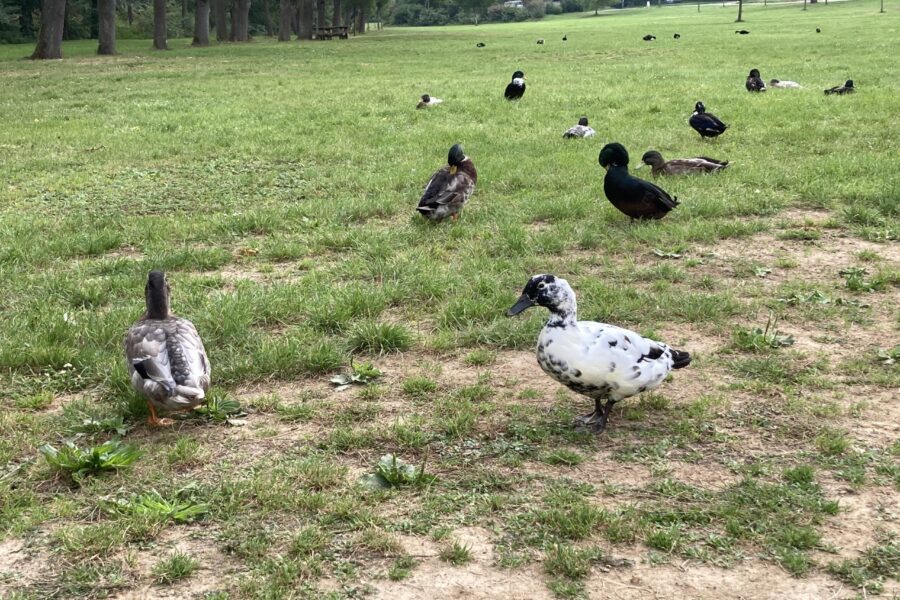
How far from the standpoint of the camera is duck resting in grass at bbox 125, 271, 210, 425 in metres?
4.35

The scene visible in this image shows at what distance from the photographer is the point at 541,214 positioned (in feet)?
28.8

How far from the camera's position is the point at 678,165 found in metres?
10.3

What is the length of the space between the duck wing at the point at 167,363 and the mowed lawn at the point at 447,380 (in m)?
0.29

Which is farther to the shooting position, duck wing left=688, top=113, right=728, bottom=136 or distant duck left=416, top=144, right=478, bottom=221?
duck wing left=688, top=113, right=728, bottom=136

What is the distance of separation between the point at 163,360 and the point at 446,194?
4.51 meters

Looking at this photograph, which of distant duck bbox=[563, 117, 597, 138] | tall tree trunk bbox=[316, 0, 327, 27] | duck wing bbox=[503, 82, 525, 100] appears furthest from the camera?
tall tree trunk bbox=[316, 0, 327, 27]

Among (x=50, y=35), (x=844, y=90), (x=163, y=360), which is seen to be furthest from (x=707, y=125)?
(x=50, y=35)

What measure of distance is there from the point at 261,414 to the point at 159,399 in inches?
25.3

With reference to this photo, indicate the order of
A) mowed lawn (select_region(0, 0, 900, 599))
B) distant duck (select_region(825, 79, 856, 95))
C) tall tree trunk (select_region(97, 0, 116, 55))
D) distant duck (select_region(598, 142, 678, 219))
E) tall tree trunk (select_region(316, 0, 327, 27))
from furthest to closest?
tall tree trunk (select_region(316, 0, 327, 27)), tall tree trunk (select_region(97, 0, 116, 55)), distant duck (select_region(825, 79, 856, 95)), distant duck (select_region(598, 142, 678, 219)), mowed lawn (select_region(0, 0, 900, 599))

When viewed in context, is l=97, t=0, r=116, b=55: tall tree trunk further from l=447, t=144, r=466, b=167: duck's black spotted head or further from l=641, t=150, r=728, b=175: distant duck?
l=641, t=150, r=728, b=175: distant duck

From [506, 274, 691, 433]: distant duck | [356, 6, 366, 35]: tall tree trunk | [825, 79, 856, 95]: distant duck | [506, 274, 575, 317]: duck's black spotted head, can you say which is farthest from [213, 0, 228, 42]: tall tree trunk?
[506, 274, 691, 433]: distant duck

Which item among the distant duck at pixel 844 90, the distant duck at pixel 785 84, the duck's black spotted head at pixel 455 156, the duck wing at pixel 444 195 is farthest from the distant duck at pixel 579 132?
the distant duck at pixel 785 84

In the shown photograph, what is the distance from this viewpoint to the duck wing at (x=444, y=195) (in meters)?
8.42

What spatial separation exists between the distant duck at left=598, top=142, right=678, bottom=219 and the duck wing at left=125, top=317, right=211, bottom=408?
4863 mm
